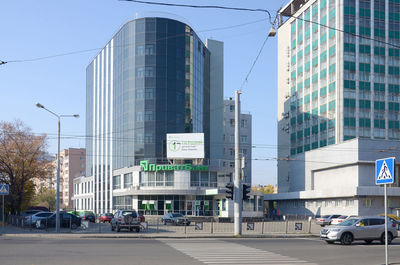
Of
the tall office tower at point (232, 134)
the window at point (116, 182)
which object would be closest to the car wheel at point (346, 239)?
the window at point (116, 182)

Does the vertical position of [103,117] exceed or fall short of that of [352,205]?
it exceeds it

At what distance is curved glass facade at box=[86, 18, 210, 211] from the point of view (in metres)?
71.8

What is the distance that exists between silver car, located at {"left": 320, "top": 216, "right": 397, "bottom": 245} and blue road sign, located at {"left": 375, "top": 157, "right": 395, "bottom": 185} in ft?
39.6

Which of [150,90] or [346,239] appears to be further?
[150,90]

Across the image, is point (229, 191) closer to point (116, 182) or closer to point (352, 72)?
point (116, 182)

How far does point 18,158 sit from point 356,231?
37908mm

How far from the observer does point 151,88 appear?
71.9 metres

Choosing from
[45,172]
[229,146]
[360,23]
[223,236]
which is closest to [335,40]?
[360,23]

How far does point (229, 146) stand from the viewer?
112938mm

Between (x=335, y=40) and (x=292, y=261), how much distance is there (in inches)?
2906

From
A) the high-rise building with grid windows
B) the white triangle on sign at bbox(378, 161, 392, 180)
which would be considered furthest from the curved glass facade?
the white triangle on sign at bbox(378, 161, 392, 180)

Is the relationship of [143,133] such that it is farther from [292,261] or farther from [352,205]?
[292,261]

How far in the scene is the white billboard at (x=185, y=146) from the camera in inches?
2665

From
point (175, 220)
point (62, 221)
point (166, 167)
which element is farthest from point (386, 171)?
point (166, 167)
